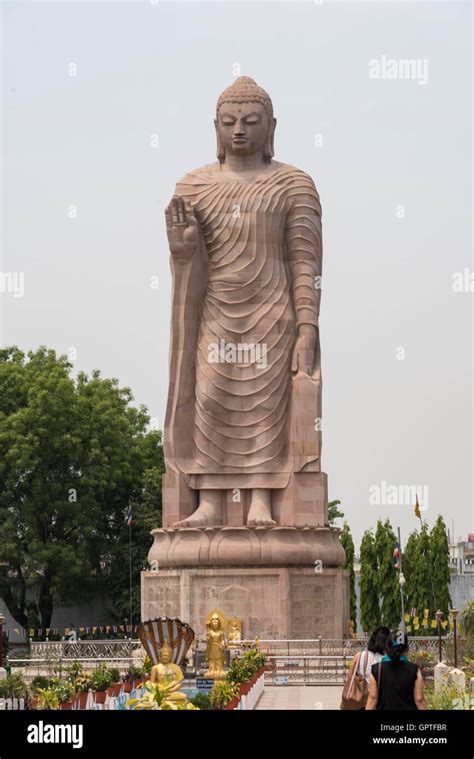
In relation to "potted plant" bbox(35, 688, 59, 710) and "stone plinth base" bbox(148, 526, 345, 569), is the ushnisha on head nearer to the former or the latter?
"stone plinth base" bbox(148, 526, 345, 569)

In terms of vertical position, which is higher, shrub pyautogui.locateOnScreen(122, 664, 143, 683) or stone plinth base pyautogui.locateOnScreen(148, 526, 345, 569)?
stone plinth base pyautogui.locateOnScreen(148, 526, 345, 569)

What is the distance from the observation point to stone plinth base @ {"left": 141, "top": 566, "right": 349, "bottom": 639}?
30.6 metres

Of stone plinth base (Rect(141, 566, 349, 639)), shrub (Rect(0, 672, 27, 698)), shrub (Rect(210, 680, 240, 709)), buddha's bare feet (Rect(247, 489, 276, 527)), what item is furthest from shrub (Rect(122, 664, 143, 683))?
buddha's bare feet (Rect(247, 489, 276, 527))

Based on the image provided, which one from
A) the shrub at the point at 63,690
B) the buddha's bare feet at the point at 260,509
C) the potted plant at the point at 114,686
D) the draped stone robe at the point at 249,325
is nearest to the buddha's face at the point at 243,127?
the draped stone robe at the point at 249,325

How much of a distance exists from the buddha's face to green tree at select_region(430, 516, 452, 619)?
1852cm

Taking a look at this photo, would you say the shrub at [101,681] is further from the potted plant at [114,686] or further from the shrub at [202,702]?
the shrub at [202,702]

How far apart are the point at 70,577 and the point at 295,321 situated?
1267 centimetres

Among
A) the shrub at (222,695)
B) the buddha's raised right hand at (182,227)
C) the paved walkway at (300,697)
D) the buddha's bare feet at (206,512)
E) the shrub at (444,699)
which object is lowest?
the paved walkway at (300,697)

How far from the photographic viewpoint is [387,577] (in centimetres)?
4834

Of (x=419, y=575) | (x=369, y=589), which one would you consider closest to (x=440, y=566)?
(x=419, y=575)

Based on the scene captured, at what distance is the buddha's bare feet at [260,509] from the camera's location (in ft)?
102

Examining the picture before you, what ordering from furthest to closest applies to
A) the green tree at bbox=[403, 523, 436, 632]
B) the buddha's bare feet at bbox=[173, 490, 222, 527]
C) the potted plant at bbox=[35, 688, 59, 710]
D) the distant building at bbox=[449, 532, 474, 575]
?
1. the distant building at bbox=[449, 532, 474, 575]
2. the green tree at bbox=[403, 523, 436, 632]
3. the buddha's bare feet at bbox=[173, 490, 222, 527]
4. the potted plant at bbox=[35, 688, 59, 710]

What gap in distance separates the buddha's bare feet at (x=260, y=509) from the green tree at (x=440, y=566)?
16.1m
